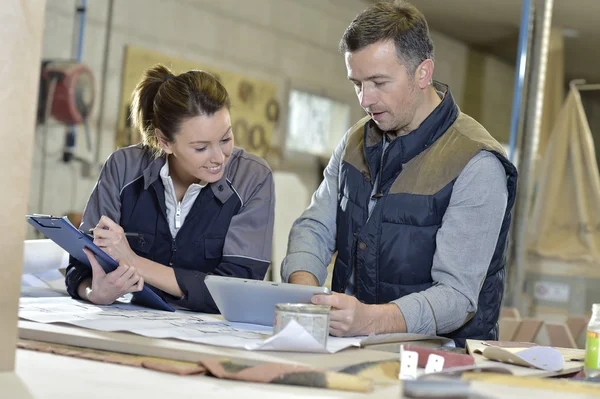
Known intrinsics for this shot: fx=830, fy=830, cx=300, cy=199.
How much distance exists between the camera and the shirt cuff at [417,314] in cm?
172

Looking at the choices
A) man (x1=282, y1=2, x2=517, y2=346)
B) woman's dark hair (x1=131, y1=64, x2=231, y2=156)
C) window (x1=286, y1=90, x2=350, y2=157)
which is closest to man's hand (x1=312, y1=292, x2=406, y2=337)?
man (x1=282, y1=2, x2=517, y2=346)

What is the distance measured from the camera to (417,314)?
173 cm

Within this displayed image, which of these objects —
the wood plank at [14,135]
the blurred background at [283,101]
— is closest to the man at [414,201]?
the wood plank at [14,135]

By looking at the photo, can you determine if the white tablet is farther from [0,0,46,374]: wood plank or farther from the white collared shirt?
[0,0,46,374]: wood plank

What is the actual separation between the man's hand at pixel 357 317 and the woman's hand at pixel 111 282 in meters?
0.48

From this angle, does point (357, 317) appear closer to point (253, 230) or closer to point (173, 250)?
point (253, 230)

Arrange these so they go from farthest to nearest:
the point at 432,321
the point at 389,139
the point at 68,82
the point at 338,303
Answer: the point at 68,82 → the point at 389,139 → the point at 432,321 → the point at 338,303

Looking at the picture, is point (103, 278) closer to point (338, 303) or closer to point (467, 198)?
point (338, 303)

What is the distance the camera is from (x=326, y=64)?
259 inches

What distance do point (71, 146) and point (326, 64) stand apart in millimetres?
2615

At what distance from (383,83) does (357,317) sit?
0.59m

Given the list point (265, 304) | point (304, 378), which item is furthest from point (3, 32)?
point (265, 304)

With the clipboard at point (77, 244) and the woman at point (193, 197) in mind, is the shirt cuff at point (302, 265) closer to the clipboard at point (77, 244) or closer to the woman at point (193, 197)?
the woman at point (193, 197)

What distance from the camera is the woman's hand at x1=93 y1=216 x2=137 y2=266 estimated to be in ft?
6.18
